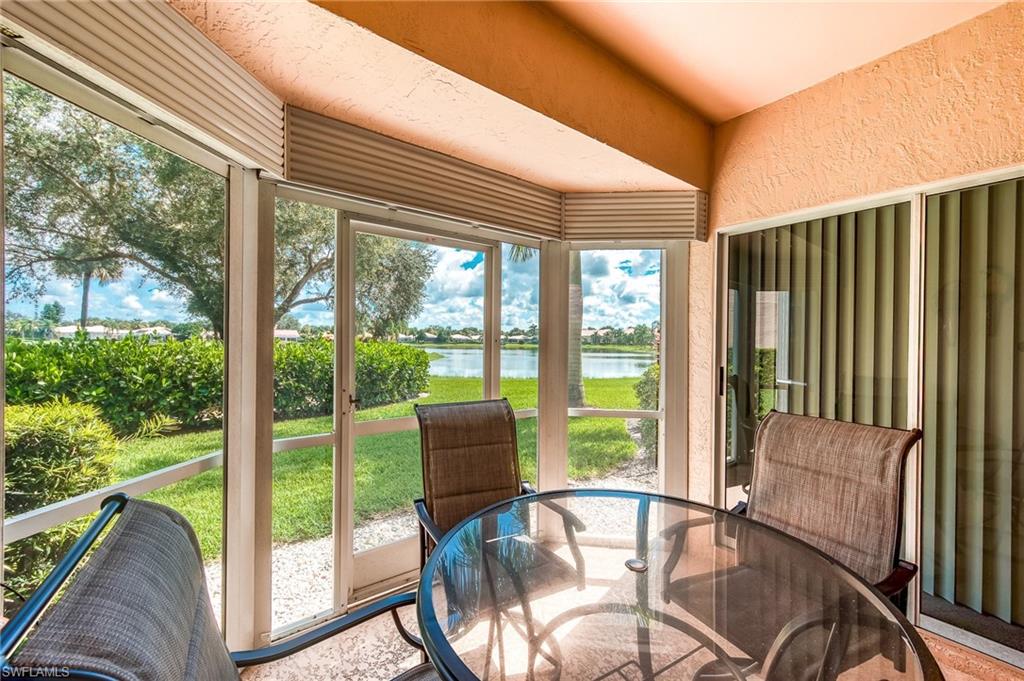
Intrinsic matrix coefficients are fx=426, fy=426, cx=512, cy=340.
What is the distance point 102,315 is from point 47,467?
0.51m

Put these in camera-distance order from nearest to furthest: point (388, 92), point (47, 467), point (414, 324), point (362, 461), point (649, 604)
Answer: point (47, 467)
point (649, 604)
point (388, 92)
point (362, 461)
point (414, 324)

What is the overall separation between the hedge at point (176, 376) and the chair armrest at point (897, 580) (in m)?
2.38

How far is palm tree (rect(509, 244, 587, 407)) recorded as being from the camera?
3.34 metres

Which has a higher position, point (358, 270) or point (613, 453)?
point (358, 270)

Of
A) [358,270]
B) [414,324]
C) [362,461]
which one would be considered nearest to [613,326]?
[414,324]

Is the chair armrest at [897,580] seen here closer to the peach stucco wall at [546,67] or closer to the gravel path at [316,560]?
the gravel path at [316,560]

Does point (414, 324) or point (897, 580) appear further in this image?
point (414, 324)

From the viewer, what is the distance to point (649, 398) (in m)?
3.29

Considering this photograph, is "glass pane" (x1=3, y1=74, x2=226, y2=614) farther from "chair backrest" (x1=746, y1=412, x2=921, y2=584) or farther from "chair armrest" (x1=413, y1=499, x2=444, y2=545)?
"chair backrest" (x1=746, y1=412, x2=921, y2=584)

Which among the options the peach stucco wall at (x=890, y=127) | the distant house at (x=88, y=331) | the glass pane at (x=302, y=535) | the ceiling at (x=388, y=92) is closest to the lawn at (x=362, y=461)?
the glass pane at (x=302, y=535)

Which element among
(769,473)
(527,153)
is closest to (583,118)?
(527,153)

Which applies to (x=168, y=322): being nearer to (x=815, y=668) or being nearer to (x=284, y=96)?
(x=284, y=96)

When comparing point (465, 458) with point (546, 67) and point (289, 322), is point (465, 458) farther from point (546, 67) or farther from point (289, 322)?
point (546, 67)

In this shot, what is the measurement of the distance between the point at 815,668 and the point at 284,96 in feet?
→ 9.54
